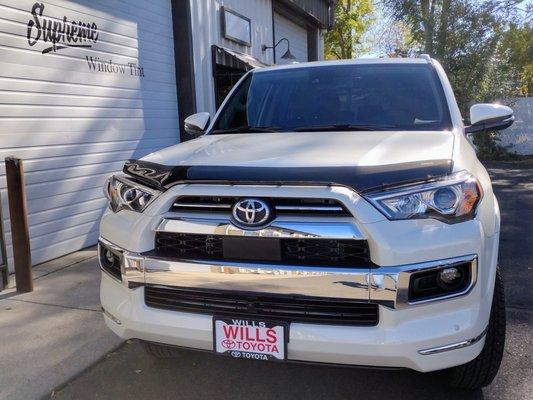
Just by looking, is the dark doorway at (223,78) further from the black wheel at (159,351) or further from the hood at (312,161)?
the black wheel at (159,351)

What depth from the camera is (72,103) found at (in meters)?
5.99

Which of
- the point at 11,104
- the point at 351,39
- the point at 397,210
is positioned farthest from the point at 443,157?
the point at 351,39

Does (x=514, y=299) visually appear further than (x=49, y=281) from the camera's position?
No

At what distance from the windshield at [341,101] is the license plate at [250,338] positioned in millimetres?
1554

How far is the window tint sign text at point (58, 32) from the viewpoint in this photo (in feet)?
17.9

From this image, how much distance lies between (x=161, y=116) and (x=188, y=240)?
5.81m

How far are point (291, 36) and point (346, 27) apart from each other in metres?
16.3

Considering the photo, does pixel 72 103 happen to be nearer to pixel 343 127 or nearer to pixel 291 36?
pixel 343 127

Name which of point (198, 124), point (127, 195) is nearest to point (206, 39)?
point (198, 124)

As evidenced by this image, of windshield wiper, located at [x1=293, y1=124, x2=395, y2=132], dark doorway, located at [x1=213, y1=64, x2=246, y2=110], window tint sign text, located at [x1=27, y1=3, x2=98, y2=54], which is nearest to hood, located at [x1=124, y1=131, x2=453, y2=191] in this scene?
windshield wiper, located at [x1=293, y1=124, x2=395, y2=132]

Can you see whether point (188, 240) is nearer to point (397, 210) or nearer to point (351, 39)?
point (397, 210)

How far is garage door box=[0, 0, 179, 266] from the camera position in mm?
5250

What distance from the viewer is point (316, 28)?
1706cm

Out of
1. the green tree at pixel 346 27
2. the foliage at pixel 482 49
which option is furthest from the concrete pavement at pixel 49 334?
the green tree at pixel 346 27
